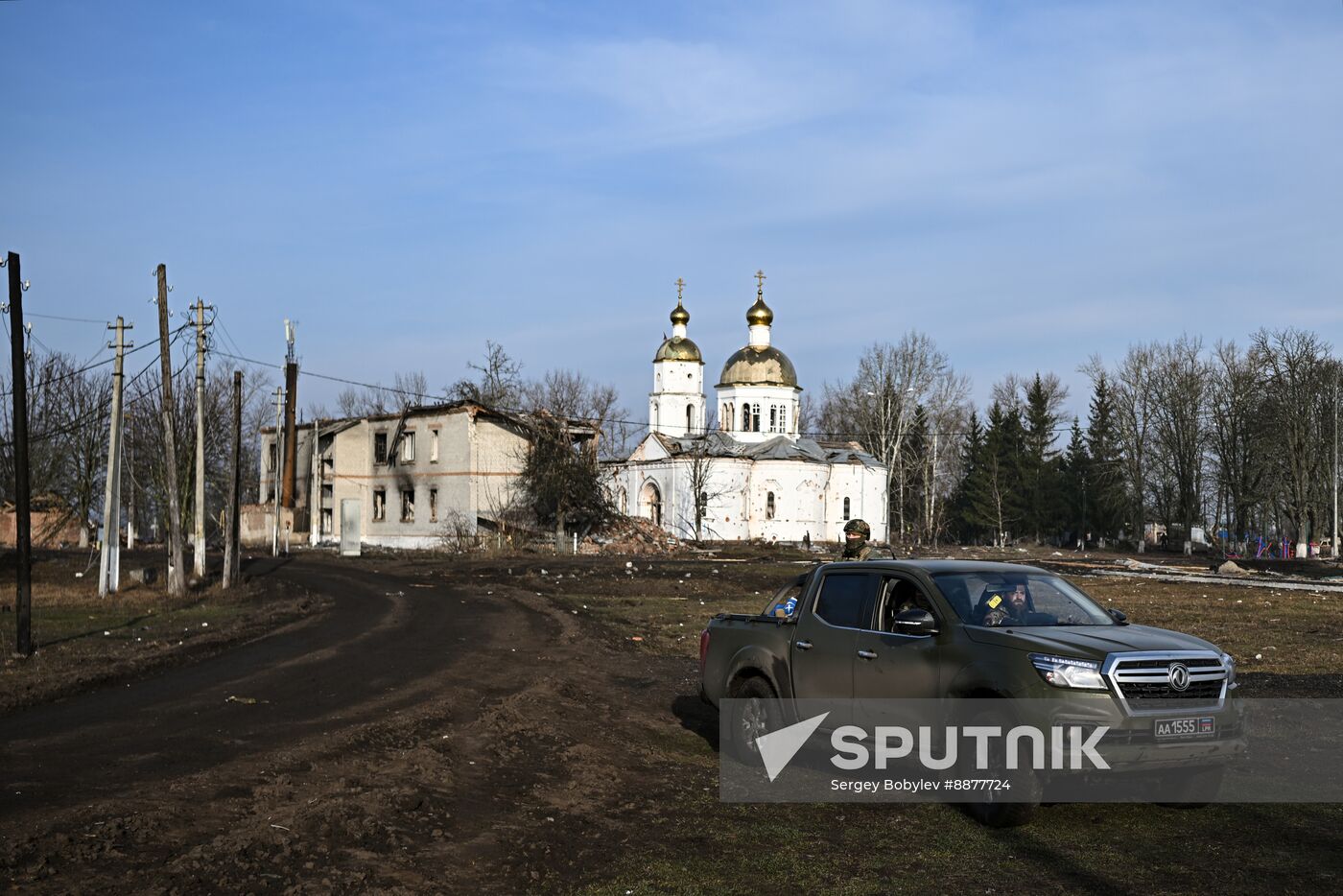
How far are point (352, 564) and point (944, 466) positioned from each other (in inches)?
2855

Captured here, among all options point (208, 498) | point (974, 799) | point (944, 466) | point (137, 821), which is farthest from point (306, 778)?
point (944, 466)

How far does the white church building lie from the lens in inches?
2985

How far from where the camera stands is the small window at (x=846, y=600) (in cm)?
1005

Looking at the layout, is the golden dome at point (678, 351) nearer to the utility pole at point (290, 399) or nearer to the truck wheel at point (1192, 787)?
the utility pole at point (290, 399)

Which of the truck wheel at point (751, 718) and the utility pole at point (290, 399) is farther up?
the utility pole at point (290, 399)

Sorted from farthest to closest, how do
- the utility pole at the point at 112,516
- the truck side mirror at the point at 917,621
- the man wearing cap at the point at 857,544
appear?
the utility pole at the point at 112,516
the man wearing cap at the point at 857,544
the truck side mirror at the point at 917,621

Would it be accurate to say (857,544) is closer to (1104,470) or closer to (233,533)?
(233,533)

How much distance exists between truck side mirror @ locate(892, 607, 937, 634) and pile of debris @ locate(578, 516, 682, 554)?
49.6 metres

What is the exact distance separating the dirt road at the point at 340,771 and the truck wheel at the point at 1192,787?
3.90 m

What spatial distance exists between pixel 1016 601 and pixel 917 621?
0.91 metres

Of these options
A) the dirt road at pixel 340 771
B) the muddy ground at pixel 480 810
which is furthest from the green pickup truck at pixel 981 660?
the dirt road at pixel 340 771

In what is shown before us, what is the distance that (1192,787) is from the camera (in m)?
8.87

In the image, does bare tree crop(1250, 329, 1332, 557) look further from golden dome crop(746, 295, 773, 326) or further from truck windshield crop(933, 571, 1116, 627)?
truck windshield crop(933, 571, 1116, 627)

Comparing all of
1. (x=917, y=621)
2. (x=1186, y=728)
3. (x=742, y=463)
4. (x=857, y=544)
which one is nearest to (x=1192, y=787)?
(x=1186, y=728)
